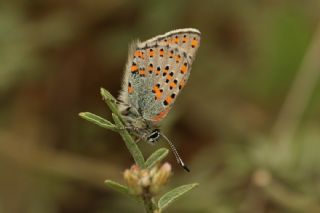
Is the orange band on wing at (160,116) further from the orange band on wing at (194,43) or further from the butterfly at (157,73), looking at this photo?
the orange band on wing at (194,43)

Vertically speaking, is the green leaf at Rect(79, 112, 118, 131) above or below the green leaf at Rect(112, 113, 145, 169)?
above

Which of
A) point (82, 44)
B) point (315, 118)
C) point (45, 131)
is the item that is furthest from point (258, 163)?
point (82, 44)

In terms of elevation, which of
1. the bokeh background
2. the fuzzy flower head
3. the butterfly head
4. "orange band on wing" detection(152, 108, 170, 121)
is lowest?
the bokeh background

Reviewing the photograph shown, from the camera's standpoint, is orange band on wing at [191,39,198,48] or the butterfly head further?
orange band on wing at [191,39,198,48]

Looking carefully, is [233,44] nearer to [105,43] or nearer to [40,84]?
[105,43]

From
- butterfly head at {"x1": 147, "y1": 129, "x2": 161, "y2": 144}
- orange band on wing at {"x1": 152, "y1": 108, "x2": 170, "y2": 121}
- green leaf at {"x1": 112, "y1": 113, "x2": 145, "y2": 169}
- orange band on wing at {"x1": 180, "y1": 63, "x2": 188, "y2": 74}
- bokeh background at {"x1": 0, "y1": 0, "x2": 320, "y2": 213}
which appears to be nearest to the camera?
green leaf at {"x1": 112, "y1": 113, "x2": 145, "y2": 169}

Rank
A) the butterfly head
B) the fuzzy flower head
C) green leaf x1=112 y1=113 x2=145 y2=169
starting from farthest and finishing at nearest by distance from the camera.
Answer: the butterfly head
green leaf x1=112 y1=113 x2=145 y2=169
the fuzzy flower head

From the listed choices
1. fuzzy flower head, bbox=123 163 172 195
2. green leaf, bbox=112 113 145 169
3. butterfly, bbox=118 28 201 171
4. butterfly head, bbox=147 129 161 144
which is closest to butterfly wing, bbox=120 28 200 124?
butterfly, bbox=118 28 201 171

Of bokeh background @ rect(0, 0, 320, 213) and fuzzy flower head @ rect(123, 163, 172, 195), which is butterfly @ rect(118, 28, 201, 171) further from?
bokeh background @ rect(0, 0, 320, 213)
